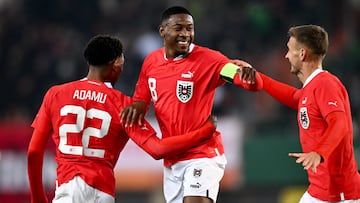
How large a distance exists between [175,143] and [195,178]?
1.13 feet

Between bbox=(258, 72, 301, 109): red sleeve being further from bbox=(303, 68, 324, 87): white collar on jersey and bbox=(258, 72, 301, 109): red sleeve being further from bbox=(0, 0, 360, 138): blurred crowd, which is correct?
bbox=(0, 0, 360, 138): blurred crowd

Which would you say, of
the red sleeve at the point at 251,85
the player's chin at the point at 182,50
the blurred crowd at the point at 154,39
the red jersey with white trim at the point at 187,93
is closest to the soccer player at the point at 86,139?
the red jersey with white trim at the point at 187,93

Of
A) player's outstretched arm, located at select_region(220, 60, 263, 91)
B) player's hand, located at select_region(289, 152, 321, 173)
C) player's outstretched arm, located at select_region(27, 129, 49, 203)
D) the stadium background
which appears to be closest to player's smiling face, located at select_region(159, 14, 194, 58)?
player's outstretched arm, located at select_region(220, 60, 263, 91)

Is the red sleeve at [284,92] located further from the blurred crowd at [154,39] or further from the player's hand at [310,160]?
the blurred crowd at [154,39]

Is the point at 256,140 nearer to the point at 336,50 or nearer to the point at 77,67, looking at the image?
the point at 336,50

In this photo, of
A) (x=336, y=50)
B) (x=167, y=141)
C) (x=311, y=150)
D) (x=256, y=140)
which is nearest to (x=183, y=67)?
(x=167, y=141)

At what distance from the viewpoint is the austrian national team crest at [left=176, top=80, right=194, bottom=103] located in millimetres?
7082

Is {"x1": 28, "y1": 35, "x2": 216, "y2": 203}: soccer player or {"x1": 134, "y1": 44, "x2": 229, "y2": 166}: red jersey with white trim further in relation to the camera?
{"x1": 134, "y1": 44, "x2": 229, "y2": 166}: red jersey with white trim

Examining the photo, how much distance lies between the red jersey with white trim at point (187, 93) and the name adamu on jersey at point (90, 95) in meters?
0.41

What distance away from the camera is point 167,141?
6.83 meters

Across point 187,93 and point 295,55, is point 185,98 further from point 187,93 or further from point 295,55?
point 295,55

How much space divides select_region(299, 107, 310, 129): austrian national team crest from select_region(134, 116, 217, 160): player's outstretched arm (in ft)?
2.25

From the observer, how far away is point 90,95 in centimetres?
689

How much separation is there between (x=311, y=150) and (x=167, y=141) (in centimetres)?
108
